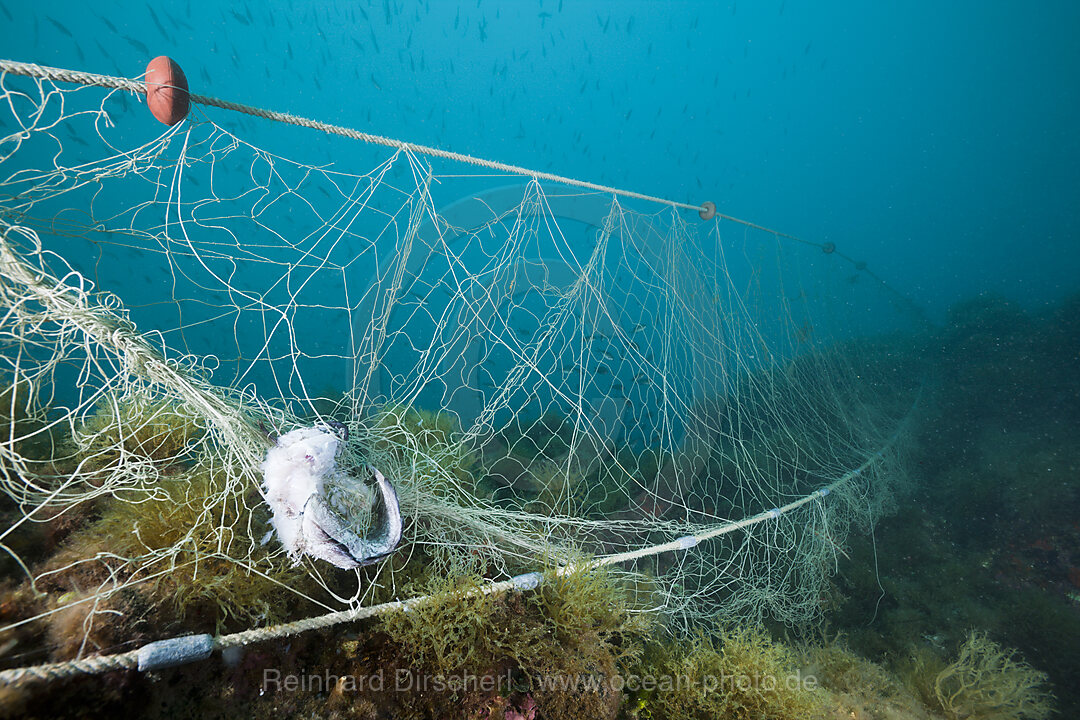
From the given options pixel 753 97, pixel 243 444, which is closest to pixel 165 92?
pixel 243 444

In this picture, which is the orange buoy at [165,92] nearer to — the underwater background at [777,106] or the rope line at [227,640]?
the rope line at [227,640]

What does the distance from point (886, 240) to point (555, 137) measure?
6005cm

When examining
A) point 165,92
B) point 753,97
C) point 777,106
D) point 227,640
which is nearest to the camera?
point 227,640

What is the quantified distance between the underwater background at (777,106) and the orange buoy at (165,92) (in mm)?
11151

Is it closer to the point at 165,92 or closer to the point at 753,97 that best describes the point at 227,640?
the point at 165,92

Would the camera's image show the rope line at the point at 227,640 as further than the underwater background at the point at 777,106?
No

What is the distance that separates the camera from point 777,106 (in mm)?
69062

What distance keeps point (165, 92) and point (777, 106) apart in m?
90.1

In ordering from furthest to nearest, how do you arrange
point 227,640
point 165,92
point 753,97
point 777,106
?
point 777,106
point 753,97
point 165,92
point 227,640

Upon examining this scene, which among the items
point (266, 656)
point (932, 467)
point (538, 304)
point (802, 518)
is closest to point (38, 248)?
point (266, 656)

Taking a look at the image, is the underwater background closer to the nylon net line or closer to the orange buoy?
the nylon net line

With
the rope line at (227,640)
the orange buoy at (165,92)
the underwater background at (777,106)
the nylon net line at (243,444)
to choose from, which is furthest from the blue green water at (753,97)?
the rope line at (227,640)

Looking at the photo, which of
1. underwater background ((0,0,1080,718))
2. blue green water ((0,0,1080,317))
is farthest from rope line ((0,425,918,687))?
blue green water ((0,0,1080,317))

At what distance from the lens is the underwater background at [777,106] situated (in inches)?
1289
